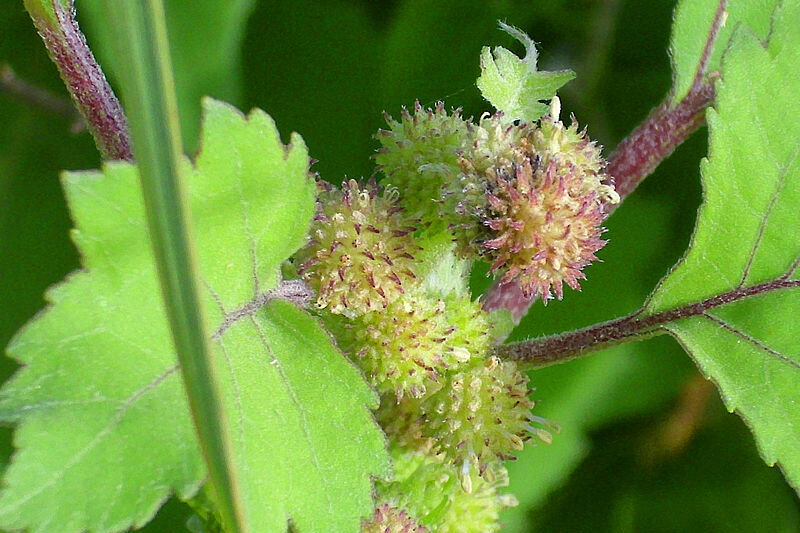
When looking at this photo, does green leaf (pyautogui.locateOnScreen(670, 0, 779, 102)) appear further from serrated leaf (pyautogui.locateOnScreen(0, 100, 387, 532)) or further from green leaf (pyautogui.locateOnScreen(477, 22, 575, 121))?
serrated leaf (pyautogui.locateOnScreen(0, 100, 387, 532))

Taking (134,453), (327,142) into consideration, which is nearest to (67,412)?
(134,453)

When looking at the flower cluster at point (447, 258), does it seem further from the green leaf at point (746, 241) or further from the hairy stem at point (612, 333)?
the green leaf at point (746, 241)

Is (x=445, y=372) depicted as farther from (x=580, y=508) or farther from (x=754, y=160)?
(x=580, y=508)

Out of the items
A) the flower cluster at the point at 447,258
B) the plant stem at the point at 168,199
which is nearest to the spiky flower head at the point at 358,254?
the flower cluster at the point at 447,258

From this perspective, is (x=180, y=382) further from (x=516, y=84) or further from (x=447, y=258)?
(x=516, y=84)

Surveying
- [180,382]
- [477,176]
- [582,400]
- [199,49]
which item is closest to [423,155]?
[477,176]
